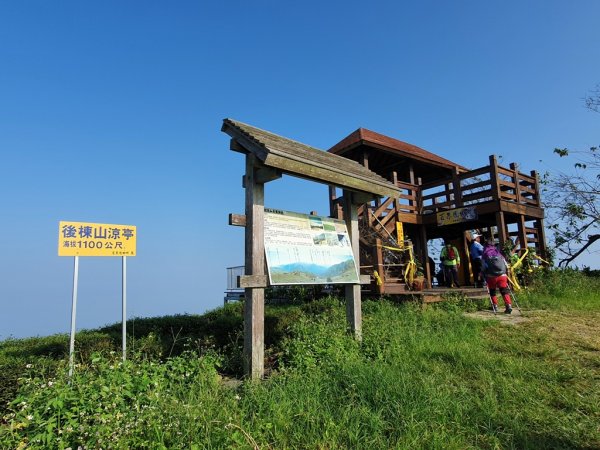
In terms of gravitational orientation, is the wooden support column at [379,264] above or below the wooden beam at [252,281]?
above

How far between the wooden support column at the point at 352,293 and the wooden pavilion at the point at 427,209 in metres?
4.66

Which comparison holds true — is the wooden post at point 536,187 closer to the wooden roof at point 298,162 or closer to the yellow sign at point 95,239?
the wooden roof at point 298,162

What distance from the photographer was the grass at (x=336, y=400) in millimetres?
3018

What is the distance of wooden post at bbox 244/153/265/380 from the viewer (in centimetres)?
472

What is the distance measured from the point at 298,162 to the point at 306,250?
129cm

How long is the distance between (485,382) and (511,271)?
29.3 feet

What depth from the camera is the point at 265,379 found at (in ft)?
15.2

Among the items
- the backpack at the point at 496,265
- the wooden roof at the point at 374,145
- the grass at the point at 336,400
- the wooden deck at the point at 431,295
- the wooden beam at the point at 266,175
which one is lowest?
the grass at the point at 336,400

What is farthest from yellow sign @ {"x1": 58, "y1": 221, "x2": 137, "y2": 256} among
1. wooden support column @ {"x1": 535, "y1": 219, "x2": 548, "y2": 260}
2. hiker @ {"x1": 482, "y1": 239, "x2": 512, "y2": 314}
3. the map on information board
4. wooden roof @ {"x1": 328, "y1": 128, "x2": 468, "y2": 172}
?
wooden support column @ {"x1": 535, "y1": 219, "x2": 548, "y2": 260}

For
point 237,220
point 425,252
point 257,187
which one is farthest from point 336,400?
point 425,252

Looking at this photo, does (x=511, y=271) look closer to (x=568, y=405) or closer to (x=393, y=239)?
(x=393, y=239)

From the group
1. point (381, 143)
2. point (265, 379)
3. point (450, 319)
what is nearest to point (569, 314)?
point (450, 319)

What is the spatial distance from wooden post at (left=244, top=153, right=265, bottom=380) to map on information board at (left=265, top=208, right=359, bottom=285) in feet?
0.49

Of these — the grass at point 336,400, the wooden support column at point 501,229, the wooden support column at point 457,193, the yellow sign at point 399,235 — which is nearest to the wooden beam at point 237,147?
the grass at point 336,400
